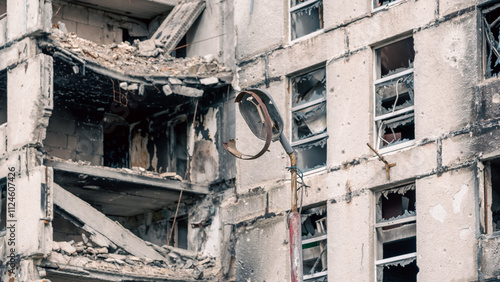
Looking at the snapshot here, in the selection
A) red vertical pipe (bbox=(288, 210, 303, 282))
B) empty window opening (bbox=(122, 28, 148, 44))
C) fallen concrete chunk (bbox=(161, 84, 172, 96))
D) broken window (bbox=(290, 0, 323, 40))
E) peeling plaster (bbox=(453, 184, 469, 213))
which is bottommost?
red vertical pipe (bbox=(288, 210, 303, 282))

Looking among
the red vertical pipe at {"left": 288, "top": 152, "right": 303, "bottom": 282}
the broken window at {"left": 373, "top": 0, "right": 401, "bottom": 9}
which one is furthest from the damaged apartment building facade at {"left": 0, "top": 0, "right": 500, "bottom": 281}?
the red vertical pipe at {"left": 288, "top": 152, "right": 303, "bottom": 282}

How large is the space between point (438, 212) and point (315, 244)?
10.8 feet

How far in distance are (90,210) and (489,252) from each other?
29.3 ft

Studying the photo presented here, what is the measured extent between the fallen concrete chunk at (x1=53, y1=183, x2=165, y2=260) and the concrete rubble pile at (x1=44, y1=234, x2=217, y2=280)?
6.7 inches

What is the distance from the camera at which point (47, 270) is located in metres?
23.7

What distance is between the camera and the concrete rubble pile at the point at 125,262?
78.9 ft

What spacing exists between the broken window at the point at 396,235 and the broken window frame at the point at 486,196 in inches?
62.2

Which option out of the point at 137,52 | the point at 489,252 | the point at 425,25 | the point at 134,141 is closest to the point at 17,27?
the point at 137,52

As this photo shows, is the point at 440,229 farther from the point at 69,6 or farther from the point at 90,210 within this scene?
the point at 69,6

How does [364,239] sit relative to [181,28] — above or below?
below

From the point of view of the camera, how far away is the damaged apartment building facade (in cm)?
2116

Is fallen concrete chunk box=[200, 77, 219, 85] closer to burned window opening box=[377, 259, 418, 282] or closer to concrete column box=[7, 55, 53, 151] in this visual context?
concrete column box=[7, 55, 53, 151]

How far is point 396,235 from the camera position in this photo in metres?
21.9

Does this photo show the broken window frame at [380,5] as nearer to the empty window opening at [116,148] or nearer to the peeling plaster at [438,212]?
the peeling plaster at [438,212]
